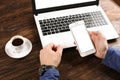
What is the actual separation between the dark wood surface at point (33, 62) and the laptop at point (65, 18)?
0.04 m

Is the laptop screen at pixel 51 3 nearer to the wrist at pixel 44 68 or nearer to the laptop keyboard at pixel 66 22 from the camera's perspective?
the laptop keyboard at pixel 66 22

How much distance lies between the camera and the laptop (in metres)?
0.99

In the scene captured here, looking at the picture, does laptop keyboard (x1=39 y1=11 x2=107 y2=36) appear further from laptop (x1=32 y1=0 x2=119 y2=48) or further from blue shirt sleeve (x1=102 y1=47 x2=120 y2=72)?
blue shirt sleeve (x1=102 y1=47 x2=120 y2=72)

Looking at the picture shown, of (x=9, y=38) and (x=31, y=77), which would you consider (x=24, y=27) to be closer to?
(x=9, y=38)

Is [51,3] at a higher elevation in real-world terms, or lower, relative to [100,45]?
higher

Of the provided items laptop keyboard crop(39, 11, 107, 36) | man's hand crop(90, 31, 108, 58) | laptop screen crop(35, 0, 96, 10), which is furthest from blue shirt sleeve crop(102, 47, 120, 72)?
laptop screen crop(35, 0, 96, 10)

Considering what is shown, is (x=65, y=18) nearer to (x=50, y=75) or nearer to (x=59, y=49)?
(x=59, y=49)

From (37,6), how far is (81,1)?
216 millimetres

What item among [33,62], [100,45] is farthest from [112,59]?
[33,62]

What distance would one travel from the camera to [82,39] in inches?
36.3

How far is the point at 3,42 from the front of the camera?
39.6 inches

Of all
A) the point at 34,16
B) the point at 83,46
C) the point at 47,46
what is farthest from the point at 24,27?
the point at 83,46

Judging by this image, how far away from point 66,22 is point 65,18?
3cm

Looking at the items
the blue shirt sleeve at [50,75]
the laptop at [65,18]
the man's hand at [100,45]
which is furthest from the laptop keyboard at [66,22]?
the blue shirt sleeve at [50,75]
